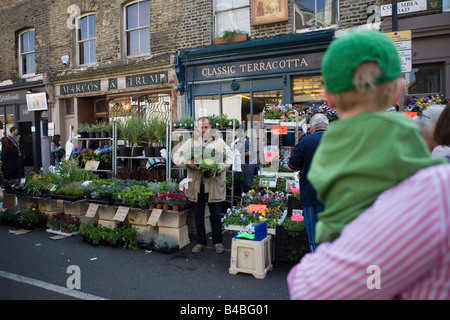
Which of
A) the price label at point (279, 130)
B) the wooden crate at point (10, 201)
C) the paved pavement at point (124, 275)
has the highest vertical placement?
the price label at point (279, 130)

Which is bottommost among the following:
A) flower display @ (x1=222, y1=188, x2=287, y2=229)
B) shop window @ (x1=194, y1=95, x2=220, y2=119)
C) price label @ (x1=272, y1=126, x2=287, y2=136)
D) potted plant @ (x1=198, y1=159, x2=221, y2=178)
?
flower display @ (x1=222, y1=188, x2=287, y2=229)

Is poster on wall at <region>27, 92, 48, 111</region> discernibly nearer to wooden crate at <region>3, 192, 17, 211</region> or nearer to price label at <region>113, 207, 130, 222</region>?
wooden crate at <region>3, 192, 17, 211</region>

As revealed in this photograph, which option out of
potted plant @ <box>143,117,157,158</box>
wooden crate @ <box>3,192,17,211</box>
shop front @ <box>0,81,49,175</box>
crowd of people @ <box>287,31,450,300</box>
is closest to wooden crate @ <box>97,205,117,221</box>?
potted plant @ <box>143,117,157,158</box>

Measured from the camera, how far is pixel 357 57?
1.00 meters

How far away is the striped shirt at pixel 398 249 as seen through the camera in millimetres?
813

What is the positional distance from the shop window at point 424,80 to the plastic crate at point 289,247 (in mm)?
5202

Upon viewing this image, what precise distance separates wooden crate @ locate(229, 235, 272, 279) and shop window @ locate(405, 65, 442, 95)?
221 inches

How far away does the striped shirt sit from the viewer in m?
0.81

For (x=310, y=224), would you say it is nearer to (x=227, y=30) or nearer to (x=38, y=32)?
(x=227, y=30)

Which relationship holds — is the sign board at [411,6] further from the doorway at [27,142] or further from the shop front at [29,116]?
the doorway at [27,142]

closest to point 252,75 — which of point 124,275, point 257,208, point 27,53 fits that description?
point 257,208

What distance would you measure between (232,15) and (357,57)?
9957 millimetres

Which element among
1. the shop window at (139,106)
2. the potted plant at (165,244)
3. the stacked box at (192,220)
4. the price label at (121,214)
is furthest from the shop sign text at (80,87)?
the potted plant at (165,244)

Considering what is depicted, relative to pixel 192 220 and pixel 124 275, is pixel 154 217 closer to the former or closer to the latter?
pixel 192 220
